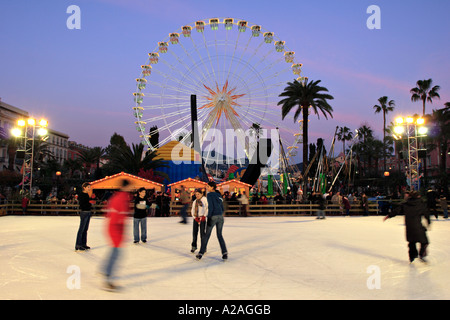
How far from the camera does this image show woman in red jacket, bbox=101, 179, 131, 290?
215 inches

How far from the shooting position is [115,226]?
18.2 ft

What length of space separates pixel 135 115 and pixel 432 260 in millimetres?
29498

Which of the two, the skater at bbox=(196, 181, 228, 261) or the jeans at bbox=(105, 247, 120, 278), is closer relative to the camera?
the jeans at bbox=(105, 247, 120, 278)

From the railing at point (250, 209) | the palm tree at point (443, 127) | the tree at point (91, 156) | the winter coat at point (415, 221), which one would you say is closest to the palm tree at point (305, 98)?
the railing at point (250, 209)

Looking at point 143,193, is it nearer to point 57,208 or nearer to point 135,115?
point 57,208

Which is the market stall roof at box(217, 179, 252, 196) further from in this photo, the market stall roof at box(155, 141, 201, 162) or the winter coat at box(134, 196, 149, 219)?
the market stall roof at box(155, 141, 201, 162)

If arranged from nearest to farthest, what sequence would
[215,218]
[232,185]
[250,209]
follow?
[215,218] < [250,209] < [232,185]

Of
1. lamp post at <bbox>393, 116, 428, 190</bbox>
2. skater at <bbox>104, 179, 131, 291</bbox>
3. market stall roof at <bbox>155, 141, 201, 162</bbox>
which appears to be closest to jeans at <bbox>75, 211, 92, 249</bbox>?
skater at <bbox>104, 179, 131, 291</bbox>

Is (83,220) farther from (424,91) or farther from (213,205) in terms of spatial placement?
(424,91)

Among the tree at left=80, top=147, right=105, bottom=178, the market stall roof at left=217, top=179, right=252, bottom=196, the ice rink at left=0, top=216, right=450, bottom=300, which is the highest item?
the tree at left=80, top=147, right=105, bottom=178

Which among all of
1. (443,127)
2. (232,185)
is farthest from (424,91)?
(232,185)

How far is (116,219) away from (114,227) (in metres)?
0.12
